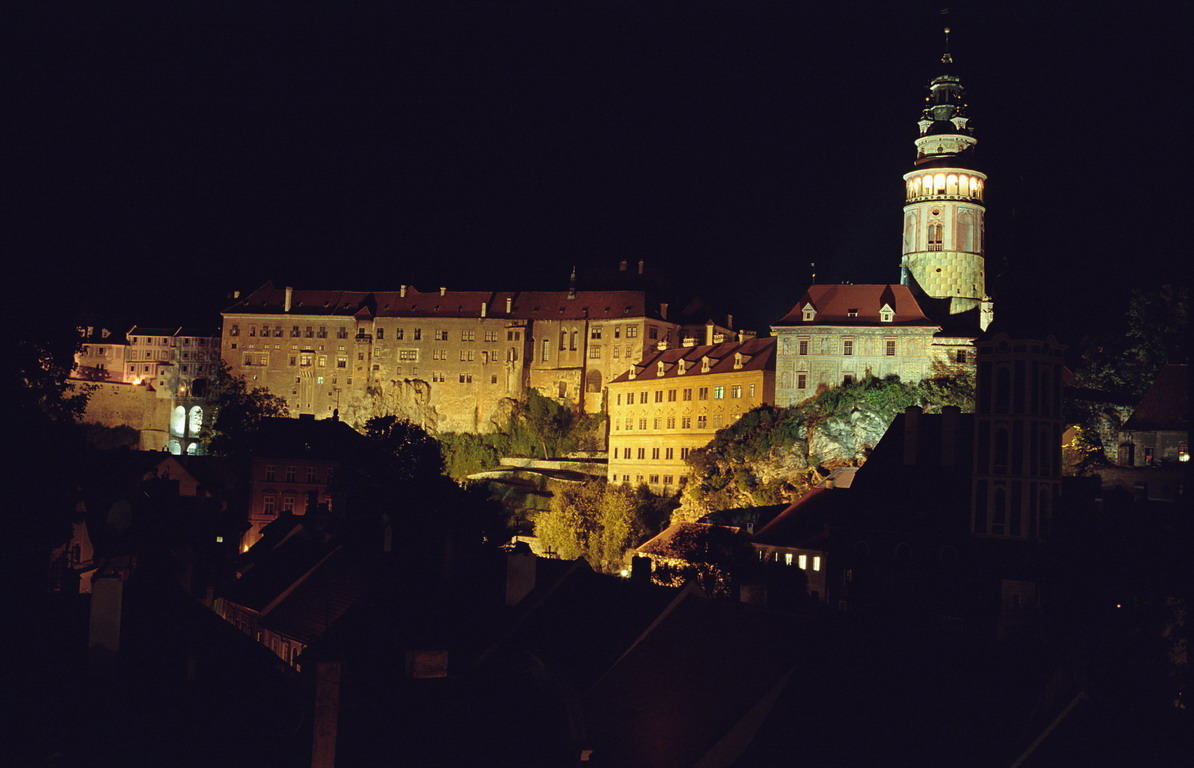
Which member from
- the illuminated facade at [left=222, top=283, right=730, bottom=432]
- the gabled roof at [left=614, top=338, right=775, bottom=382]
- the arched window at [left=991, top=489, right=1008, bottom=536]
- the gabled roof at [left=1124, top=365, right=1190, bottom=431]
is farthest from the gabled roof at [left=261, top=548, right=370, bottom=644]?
the illuminated facade at [left=222, top=283, right=730, bottom=432]

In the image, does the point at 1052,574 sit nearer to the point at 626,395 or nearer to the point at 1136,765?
the point at 1136,765

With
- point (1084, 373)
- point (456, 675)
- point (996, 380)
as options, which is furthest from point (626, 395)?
point (456, 675)

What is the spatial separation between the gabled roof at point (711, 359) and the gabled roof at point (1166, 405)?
24377mm

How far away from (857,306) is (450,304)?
40.3 metres

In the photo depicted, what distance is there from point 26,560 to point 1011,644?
14.9m

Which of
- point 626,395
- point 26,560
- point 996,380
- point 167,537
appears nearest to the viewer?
point 26,560

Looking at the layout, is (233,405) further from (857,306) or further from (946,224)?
(946,224)

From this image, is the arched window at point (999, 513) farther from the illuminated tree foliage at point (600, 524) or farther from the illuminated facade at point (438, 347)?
the illuminated facade at point (438, 347)

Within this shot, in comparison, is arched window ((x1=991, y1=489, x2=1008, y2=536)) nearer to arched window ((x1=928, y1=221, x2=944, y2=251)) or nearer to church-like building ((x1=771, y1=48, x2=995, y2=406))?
church-like building ((x1=771, y1=48, x2=995, y2=406))

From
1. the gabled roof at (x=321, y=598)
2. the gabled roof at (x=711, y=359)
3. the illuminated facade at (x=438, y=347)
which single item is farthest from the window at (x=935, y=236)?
the gabled roof at (x=321, y=598)

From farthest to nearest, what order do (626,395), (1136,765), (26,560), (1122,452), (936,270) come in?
(626,395) → (936,270) → (1122,452) → (26,560) → (1136,765)

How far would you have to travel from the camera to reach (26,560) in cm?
2147

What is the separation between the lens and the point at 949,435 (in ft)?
135

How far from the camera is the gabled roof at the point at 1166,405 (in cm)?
5028
